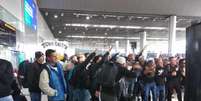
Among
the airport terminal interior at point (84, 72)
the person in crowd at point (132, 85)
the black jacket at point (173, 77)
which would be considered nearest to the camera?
the airport terminal interior at point (84, 72)

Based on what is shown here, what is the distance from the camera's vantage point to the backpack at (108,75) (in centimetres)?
649

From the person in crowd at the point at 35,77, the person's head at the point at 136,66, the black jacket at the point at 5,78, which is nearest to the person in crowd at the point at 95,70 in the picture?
the person in crowd at the point at 35,77

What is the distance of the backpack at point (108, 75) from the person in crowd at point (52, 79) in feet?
6.35

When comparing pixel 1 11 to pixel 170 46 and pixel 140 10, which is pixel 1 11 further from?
pixel 170 46

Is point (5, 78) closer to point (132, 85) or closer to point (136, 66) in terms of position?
point (132, 85)

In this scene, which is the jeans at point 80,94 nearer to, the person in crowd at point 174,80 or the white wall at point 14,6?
the white wall at point 14,6

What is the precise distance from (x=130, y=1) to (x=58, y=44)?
6.05 metres

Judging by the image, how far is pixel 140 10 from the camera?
49.8 ft

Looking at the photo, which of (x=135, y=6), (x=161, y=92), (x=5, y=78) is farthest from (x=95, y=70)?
(x=135, y=6)

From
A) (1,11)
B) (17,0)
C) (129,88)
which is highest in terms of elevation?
(17,0)

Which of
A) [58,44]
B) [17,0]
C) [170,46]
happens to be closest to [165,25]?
[170,46]

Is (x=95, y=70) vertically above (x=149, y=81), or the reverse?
(x=95, y=70)

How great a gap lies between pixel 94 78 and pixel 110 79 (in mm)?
347

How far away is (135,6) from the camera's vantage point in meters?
15.1
